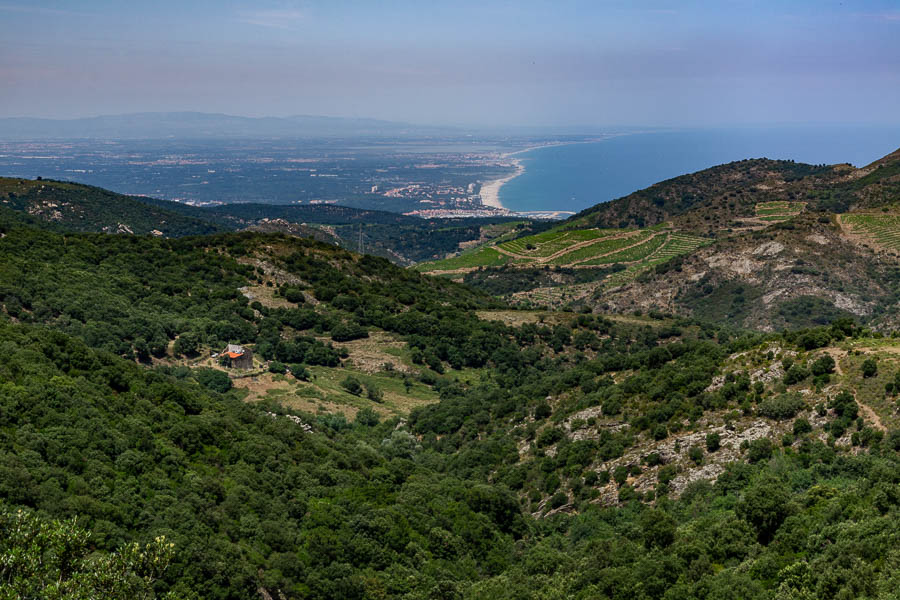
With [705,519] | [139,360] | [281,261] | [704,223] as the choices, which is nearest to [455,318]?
[281,261]

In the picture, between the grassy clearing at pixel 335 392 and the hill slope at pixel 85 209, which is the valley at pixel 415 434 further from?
the hill slope at pixel 85 209

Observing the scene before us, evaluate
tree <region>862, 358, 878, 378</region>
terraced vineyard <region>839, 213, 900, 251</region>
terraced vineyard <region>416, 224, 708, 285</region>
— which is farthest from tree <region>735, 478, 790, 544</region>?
terraced vineyard <region>416, 224, 708, 285</region>

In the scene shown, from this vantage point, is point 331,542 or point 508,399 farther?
point 508,399

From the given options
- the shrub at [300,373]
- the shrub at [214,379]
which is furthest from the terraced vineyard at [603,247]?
the shrub at [214,379]

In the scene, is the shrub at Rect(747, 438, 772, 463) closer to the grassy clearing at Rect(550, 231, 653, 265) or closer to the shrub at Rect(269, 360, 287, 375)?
the shrub at Rect(269, 360, 287, 375)

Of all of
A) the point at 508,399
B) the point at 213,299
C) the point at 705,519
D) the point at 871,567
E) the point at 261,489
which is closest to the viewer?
the point at 871,567

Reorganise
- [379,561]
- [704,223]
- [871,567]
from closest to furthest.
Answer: [871,567]
[379,561]
[704,223]

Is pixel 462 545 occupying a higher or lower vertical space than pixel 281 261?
lower

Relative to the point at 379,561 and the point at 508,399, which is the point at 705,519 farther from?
the point at 508,399
